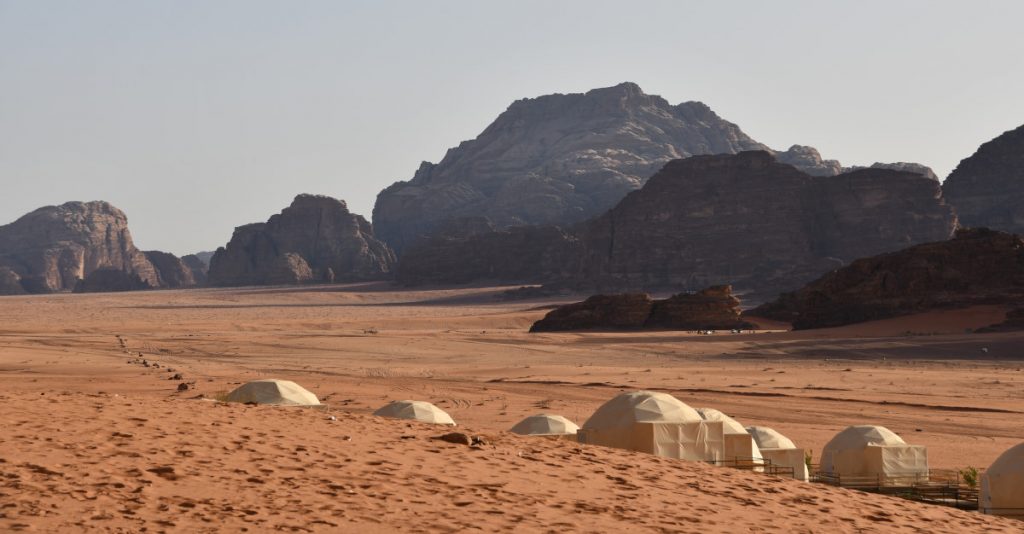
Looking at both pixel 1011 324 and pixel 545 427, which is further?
pixel 1011 324

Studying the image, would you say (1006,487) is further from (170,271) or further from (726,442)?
(170,271)

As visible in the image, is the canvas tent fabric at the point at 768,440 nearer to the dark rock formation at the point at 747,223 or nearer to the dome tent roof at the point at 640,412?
the dome tent roof at the point at 640,412

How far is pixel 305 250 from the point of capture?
174375mm

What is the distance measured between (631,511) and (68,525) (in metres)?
4.93

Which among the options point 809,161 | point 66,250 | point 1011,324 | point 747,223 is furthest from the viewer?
point 66,250

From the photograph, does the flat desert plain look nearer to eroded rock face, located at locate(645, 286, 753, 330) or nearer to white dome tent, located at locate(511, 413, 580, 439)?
white dome tent, located at locate(511, 413, 580, 439)

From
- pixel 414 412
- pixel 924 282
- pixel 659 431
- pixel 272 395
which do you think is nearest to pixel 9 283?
pixel 924 282

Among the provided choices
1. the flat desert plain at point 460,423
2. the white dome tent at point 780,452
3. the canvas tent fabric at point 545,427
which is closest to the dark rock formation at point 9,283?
the flat desert plain at point 460,423

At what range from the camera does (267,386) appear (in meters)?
22.5

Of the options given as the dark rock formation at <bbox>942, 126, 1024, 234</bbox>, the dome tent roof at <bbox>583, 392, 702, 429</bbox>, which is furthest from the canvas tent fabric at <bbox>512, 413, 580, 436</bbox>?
the dark rock formation at <bbox>942, 126, 1024, 234</bbox>

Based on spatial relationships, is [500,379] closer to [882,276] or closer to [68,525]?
[68,525]

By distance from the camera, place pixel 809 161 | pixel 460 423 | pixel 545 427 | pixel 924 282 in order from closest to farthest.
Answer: pixel 545 427 → pixel 460 423 → pixel 924 282 → pixel 809 161

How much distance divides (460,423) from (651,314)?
47388mm

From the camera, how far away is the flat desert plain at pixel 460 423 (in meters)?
10.2
